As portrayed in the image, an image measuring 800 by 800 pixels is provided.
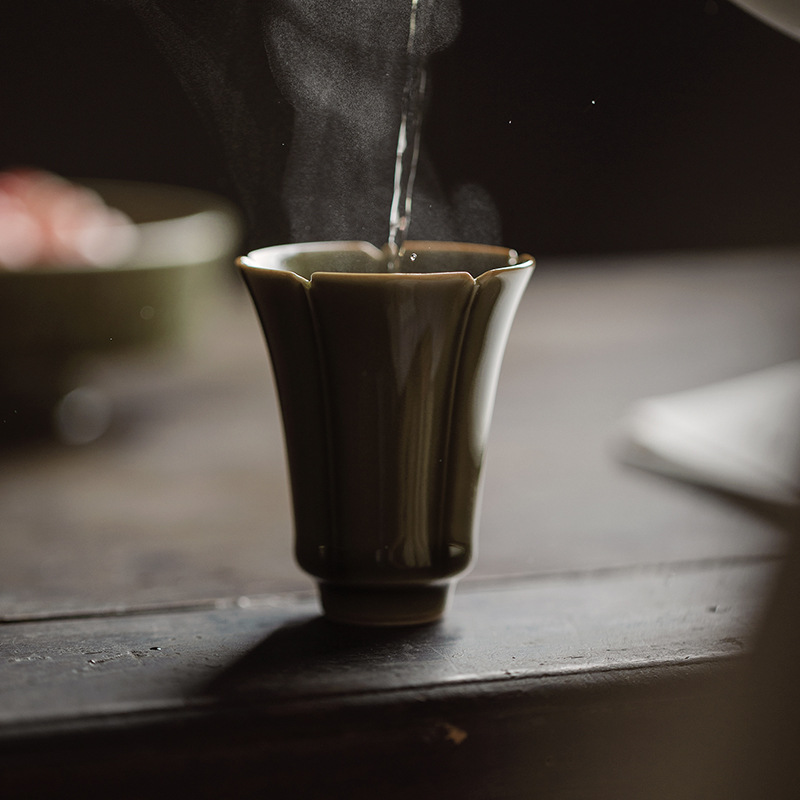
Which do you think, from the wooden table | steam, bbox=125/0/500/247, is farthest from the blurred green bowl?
steam, bbox=125/0/500/247

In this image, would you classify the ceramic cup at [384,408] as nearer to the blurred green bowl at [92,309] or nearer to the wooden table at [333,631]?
the wooden table at [333,631]

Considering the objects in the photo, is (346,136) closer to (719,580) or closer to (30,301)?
(719,580)

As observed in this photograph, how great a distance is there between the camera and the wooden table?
1.28ft

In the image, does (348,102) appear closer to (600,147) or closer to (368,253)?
(368,253)

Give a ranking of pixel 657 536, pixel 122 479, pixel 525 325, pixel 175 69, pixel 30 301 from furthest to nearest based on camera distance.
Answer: pixel 525 325 → pixel 30 301 → pixel 122 479 → pixel 657 536 → pixel 175 69

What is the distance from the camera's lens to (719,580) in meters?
0.57

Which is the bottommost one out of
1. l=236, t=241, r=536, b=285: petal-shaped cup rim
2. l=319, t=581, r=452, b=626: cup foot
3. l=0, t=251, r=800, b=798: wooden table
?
l=0, t=251, r=800, b=798: wooden table

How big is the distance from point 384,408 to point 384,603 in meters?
0.09

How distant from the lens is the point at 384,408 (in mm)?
444

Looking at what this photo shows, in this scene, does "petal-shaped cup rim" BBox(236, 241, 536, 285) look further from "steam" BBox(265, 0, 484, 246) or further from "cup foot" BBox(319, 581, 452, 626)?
"cup foot" BBox(319, 581, 452, 626)

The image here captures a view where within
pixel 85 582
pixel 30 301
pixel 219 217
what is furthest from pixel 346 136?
pixel 219 217

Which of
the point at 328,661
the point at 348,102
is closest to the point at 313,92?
the point at 348,102

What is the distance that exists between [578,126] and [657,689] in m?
0.32

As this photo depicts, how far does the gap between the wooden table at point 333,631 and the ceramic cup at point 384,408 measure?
0.13 ft
